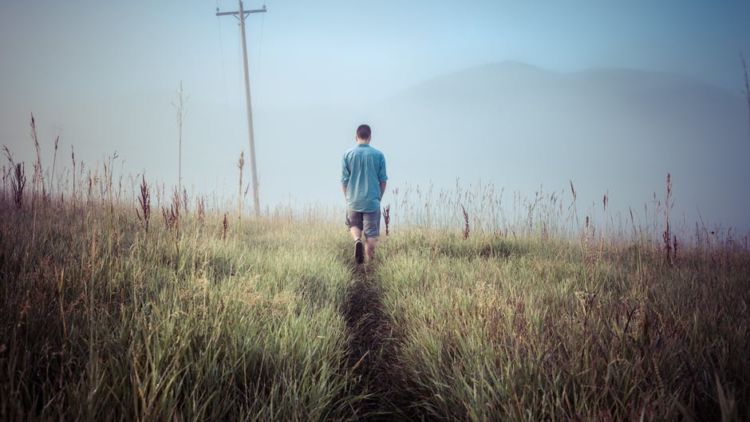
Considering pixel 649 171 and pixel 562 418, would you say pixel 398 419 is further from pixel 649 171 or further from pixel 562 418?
pixel 649 171

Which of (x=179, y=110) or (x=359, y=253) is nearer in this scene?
(x=179, y=110)

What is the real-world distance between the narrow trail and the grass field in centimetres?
2

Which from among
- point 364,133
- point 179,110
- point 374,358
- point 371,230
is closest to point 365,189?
point 371,230

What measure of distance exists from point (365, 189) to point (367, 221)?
56cm

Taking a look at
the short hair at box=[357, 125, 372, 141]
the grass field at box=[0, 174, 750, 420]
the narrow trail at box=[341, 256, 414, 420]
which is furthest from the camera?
the short hair at box=[357, 125, 372, 141]

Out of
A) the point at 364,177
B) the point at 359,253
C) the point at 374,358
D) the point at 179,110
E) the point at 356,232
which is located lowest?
the point at 374,358

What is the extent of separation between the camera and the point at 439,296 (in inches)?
98.9

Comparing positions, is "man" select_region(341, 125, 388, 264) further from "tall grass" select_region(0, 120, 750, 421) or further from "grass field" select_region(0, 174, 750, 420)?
"grass field" select_region(0, 174, 750, 420)

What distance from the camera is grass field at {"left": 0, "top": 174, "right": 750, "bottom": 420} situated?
44.0 inches

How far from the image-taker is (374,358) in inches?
84.3

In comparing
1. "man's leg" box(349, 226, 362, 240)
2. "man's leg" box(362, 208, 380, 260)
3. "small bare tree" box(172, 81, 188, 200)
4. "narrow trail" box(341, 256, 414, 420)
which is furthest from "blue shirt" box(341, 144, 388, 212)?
"small bare tree" box(172, 81, 188, 200)

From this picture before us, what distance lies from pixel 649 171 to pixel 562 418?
167 m

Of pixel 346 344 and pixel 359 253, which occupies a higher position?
pixel 359 253

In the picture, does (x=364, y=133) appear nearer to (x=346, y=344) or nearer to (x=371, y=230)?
(x=371, y=230)
